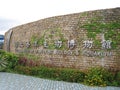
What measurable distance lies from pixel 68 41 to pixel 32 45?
9.81 feet

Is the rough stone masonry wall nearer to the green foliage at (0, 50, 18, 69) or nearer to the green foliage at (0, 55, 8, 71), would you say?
the green foliage at (0, 50, 18, 69)

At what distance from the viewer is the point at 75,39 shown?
1306 centimetres

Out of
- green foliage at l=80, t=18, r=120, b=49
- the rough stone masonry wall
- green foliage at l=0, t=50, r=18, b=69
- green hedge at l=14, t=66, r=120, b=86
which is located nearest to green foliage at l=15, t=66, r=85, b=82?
green hedge at l=14, t=66, r=120, b=86

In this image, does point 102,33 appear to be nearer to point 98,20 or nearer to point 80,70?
point 98,20

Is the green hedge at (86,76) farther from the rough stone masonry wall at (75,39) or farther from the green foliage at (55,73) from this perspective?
the rough stone masonry wall at (75,39)

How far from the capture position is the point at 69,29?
44.0 ft

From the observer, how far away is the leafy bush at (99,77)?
1145 centimetres

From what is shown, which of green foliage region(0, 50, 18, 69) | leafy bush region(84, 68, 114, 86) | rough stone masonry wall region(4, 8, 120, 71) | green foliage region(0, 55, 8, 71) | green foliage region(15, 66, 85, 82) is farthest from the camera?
green foliage region(0, 50, 18, 69)

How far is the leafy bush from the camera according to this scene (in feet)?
37.6

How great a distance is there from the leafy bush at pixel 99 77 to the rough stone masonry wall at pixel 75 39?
40 cm

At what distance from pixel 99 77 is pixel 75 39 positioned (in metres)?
2.22

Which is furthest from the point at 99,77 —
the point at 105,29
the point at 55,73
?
the point at 55,73

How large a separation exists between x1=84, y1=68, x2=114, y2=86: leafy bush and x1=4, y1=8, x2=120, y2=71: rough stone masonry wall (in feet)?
1.32

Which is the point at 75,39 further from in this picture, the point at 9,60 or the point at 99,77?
the point at 9,60
